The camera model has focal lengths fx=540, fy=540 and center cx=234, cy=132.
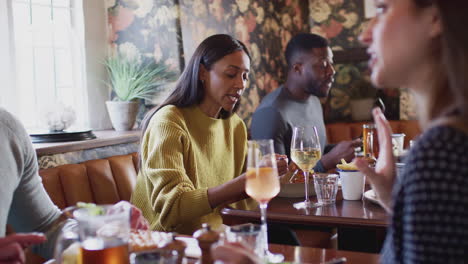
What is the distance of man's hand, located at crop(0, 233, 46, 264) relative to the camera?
4.36 feet

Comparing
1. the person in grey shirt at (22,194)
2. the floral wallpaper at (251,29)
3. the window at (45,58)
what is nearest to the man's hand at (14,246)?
the person in grey shirt at (22,194)

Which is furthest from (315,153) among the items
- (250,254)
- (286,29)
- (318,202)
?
(286,29)

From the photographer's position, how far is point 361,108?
19.2 feet

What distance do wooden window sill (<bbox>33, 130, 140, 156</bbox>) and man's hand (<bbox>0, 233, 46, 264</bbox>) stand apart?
1.18 meters

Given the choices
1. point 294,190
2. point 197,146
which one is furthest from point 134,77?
point 294,190

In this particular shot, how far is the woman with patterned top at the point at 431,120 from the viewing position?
2.64ft

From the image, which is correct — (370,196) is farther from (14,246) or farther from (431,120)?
(14,246)

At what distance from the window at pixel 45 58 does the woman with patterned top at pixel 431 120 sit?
90.1 inches

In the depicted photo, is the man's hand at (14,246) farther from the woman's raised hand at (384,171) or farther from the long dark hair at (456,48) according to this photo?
the long dark hair at (456,48)

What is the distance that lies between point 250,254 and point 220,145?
153cm

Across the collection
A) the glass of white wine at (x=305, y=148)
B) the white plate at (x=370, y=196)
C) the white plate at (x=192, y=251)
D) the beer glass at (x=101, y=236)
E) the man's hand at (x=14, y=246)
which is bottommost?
the white plate at (x=192, y=251)

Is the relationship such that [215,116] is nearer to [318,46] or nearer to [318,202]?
[318,202]

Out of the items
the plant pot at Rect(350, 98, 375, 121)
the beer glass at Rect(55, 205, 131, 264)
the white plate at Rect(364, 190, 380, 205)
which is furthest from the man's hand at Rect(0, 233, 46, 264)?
the plant pot at Rect(350, 98, 375, 121)

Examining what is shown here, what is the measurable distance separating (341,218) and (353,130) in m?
3.59
